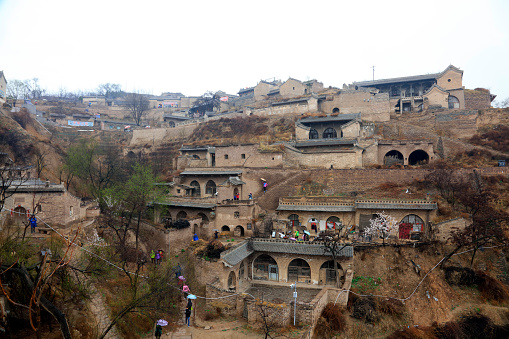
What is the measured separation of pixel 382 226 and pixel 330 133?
2126 centimetres

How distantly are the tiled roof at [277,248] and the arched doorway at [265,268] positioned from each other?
1006 mm

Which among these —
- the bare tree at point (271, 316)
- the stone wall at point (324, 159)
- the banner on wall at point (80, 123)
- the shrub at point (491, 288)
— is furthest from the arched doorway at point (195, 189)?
the banner on wall at point (80, 123)

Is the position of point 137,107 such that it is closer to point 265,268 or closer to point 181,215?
point 181,215

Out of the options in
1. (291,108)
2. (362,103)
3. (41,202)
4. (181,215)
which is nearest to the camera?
(41,202)

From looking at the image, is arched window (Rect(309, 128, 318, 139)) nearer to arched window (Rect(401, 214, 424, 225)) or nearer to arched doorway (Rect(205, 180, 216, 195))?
arched doorway (Rect(205, 180, 216, 195))

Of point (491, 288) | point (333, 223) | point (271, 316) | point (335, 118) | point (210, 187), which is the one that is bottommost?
point (271, 316)

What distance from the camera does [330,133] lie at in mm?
46406

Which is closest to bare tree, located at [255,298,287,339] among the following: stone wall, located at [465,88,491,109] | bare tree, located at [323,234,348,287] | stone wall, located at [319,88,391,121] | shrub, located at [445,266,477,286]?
bare tree, located at [323,234,348,287]

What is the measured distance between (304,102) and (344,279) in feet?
108

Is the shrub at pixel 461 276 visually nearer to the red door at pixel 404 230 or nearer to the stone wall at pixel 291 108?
the red door at pixel 404 230

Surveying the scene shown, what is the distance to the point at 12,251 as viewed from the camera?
45.0ft

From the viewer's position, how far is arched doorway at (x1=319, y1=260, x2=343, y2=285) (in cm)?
2544

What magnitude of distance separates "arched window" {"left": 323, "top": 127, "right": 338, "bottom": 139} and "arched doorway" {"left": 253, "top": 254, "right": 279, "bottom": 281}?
77.3ft

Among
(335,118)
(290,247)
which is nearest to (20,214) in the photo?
(290,247)
